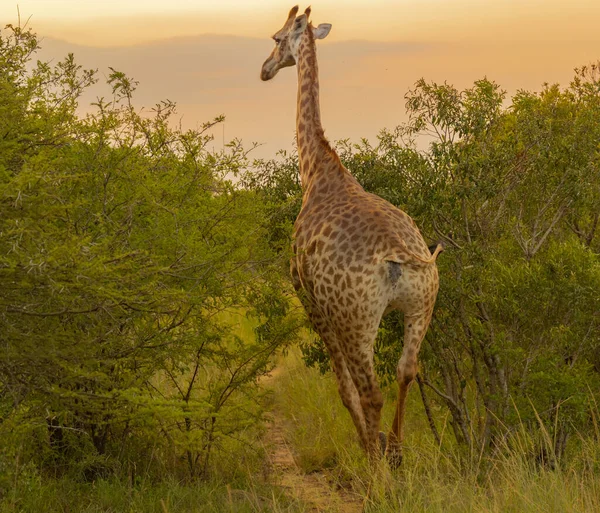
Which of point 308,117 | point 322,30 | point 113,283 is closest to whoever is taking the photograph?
point 113,283

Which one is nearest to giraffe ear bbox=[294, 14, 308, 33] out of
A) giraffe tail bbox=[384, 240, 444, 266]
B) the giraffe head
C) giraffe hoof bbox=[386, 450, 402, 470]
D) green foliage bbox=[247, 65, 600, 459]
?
the giraffe head

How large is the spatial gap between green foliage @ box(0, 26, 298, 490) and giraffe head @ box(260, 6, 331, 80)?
61.3 inches

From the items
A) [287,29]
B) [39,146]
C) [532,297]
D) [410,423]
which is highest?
[287,29]

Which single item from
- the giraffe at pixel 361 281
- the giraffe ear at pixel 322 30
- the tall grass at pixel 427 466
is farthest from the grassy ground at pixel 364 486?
the giraffe ear at pixel 322 30

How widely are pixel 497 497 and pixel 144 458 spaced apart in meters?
2.89

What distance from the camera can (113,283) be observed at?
4.73 meters

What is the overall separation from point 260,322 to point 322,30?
2.85 metres

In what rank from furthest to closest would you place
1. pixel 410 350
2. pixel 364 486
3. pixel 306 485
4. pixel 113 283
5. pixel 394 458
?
pixel 306 485
pixel 364 486
pixel 394 458
pixel 410 350
pixel 113 283

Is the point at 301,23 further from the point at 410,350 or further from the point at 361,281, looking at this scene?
the point at 410,350

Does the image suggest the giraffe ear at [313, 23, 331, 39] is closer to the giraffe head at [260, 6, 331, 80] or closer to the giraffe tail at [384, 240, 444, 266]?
the giraffe head at [260, 6, 331, 80]

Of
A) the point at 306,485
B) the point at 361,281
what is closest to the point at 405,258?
the point at 361,281

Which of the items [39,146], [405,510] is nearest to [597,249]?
[405,510]

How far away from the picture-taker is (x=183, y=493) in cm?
643

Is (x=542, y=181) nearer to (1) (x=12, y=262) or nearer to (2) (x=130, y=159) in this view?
(2) (x=130, y=159)
